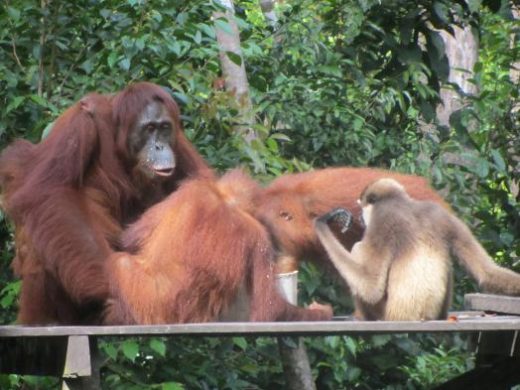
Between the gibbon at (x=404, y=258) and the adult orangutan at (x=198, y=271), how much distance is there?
0.21 metres

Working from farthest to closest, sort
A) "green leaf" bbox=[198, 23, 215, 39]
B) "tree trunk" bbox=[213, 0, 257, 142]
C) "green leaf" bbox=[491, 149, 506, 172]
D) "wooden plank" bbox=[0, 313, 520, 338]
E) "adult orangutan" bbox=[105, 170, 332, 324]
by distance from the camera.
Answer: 1. "green leaf" bbox=[491, 149, 506, 172]
2. "tree trunk" bbox=[213, 0, 257, 142]
3. "green leaf" bbox=[198, 23, 215, 39]
4. "adult orangutan" bbox=[105, 170, 332, 324]
5. "wooden plank" bbox=[0, 313, 520, 338]

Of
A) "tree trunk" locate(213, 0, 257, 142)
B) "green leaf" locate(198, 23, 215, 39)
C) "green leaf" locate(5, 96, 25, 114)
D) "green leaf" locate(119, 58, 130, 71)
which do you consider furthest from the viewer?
"tree trunk" locate(213, 0, 257, 142)

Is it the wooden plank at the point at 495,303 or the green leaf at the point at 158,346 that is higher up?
the wooden plank at the point at 495,303

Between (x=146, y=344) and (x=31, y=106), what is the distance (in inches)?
38.6

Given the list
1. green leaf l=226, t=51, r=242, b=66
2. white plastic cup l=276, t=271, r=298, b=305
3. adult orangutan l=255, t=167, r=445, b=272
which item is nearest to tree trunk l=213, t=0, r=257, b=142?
green leaf l=226, t=51, r=242, b=66

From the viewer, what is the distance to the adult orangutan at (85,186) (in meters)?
3.44

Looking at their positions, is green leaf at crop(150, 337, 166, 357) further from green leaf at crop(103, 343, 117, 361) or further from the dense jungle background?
green leaf at crop(103, 343, 117, 361)

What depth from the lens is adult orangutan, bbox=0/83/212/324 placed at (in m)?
3.44

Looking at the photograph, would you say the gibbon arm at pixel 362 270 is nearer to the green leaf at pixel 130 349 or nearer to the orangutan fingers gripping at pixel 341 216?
the orangutan fingers gripping at pixel 341 216

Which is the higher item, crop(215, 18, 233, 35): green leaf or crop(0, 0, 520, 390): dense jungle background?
crop(215, 18, 233, 35): green leaf

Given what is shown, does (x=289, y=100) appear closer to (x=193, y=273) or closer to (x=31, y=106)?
(x=31, y=106)

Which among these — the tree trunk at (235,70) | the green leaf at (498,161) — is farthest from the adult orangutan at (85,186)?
the green leaf at (498,161)

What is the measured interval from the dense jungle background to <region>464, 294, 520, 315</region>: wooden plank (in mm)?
953

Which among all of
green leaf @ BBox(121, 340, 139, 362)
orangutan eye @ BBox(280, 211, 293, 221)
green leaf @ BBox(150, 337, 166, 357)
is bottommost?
green leaf @ BBox(150, 337, 166, 357)
